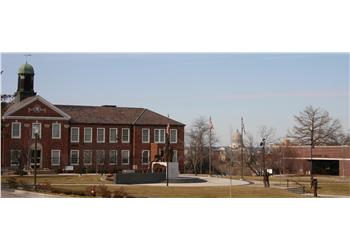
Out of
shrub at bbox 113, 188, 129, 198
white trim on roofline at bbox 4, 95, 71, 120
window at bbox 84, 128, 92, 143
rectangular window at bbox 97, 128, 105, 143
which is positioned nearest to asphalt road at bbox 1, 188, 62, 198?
shrub at bbox 113, 188, 129, 198

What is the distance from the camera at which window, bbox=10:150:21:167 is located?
35625 millimetres

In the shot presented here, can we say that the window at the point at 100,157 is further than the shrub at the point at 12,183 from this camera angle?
Yes

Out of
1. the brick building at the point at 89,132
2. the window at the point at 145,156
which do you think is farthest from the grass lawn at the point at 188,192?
the window at the point at 145,156

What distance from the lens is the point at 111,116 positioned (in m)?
41.7

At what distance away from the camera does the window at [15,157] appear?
35625 millimetres

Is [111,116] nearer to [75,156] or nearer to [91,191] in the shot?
[75,156]

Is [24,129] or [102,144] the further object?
[102,144]

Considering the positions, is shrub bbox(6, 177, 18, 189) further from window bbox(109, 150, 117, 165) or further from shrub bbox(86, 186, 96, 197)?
window bbox(109, 150, 117, 165)

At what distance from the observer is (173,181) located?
32562 mm

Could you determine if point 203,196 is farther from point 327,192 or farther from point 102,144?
point 102,144

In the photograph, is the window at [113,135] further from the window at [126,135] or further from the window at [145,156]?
the window at [145,156]

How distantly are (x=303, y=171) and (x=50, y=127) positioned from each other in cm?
2370

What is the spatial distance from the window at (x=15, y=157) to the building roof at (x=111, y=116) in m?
5.27

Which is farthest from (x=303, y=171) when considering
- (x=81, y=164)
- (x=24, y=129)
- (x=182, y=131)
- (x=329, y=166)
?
(x=24, y=129)
